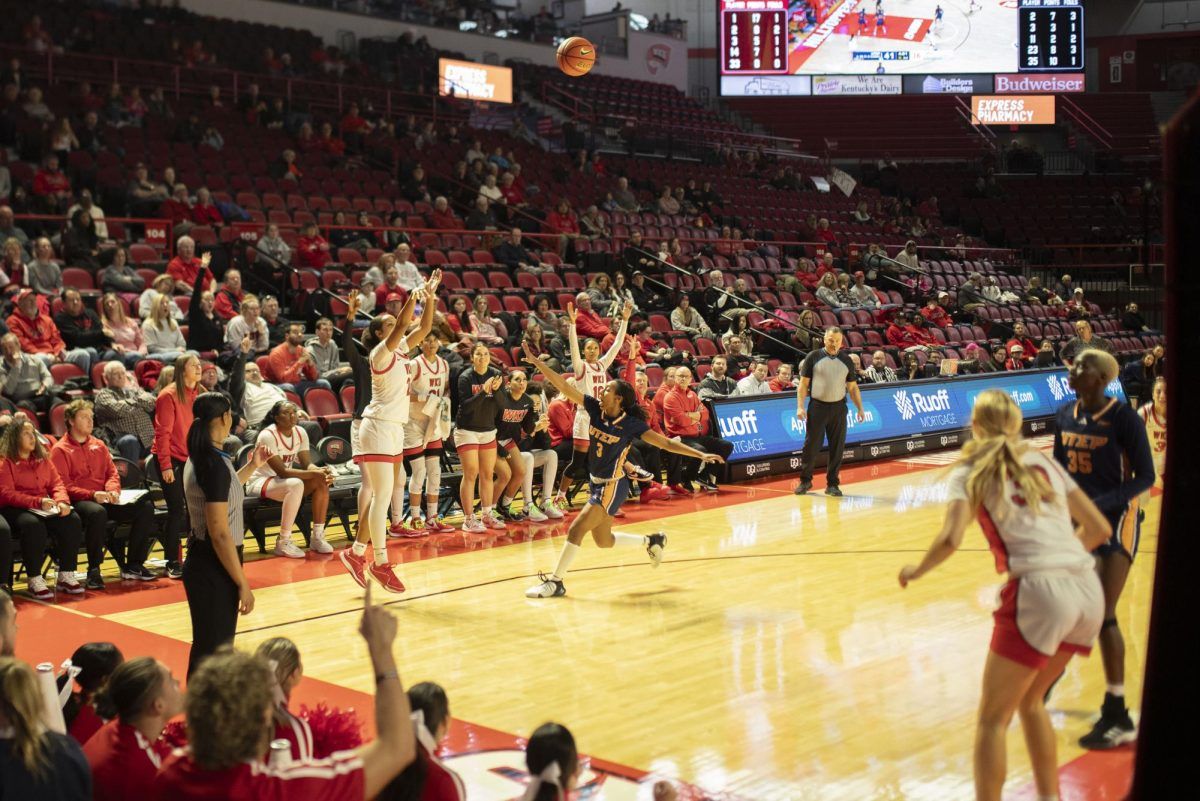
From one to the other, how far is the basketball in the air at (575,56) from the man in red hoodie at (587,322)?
115 inches

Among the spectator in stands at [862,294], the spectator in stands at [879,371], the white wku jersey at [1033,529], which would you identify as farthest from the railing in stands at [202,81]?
the white wku jersey at [1033,529]

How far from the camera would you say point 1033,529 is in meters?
4.22

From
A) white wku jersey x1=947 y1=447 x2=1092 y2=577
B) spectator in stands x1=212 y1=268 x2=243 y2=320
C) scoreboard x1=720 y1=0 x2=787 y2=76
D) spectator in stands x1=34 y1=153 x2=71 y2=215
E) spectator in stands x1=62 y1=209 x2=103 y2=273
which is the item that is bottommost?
white wku jersey x1=947 y1=447 x2=1092 y2=577

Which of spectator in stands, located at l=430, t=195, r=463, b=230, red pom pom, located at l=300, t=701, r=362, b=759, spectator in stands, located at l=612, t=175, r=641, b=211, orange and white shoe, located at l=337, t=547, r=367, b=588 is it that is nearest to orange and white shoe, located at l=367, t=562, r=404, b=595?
orange and white shoe, located at l=337, t=547, r=367, b=588

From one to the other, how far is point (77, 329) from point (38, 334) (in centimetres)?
51

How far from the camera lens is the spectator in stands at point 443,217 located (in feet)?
61.9

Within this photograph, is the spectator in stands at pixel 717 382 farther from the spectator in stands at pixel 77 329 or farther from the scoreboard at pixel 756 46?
the scoreboard at pixel 756 46

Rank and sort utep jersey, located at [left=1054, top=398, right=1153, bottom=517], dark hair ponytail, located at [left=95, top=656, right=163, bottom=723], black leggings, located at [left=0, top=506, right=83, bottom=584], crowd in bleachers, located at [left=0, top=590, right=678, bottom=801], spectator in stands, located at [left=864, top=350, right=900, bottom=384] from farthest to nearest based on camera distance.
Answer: spectator in stands, located at [left=864, top=350, right=900, bottom=384] → black leggings, located at [left=0, top=506, right=83, bottom=584] → utep jersey, located at [left=1054, top=398, right=1153, bottom=517] → dark hair ponytail, located at [left=95, top=656, right=163, bottom=723] → crowd in bleachers, located at [left=0, top=590, right=678, bottom=801]

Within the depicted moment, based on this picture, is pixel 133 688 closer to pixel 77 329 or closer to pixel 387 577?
pixel 387 577

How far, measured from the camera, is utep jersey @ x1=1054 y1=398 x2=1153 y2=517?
5277 mm

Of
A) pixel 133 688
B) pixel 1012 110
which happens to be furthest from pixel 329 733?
pixel 1012 110

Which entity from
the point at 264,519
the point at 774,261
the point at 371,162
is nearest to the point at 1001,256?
the point at 774,261

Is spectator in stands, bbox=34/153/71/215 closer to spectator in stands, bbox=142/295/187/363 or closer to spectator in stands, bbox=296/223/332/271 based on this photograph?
spectator in stands, bbox=296/223/332/271

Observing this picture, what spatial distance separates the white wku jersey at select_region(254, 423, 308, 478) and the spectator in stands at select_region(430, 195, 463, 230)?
9.11m
